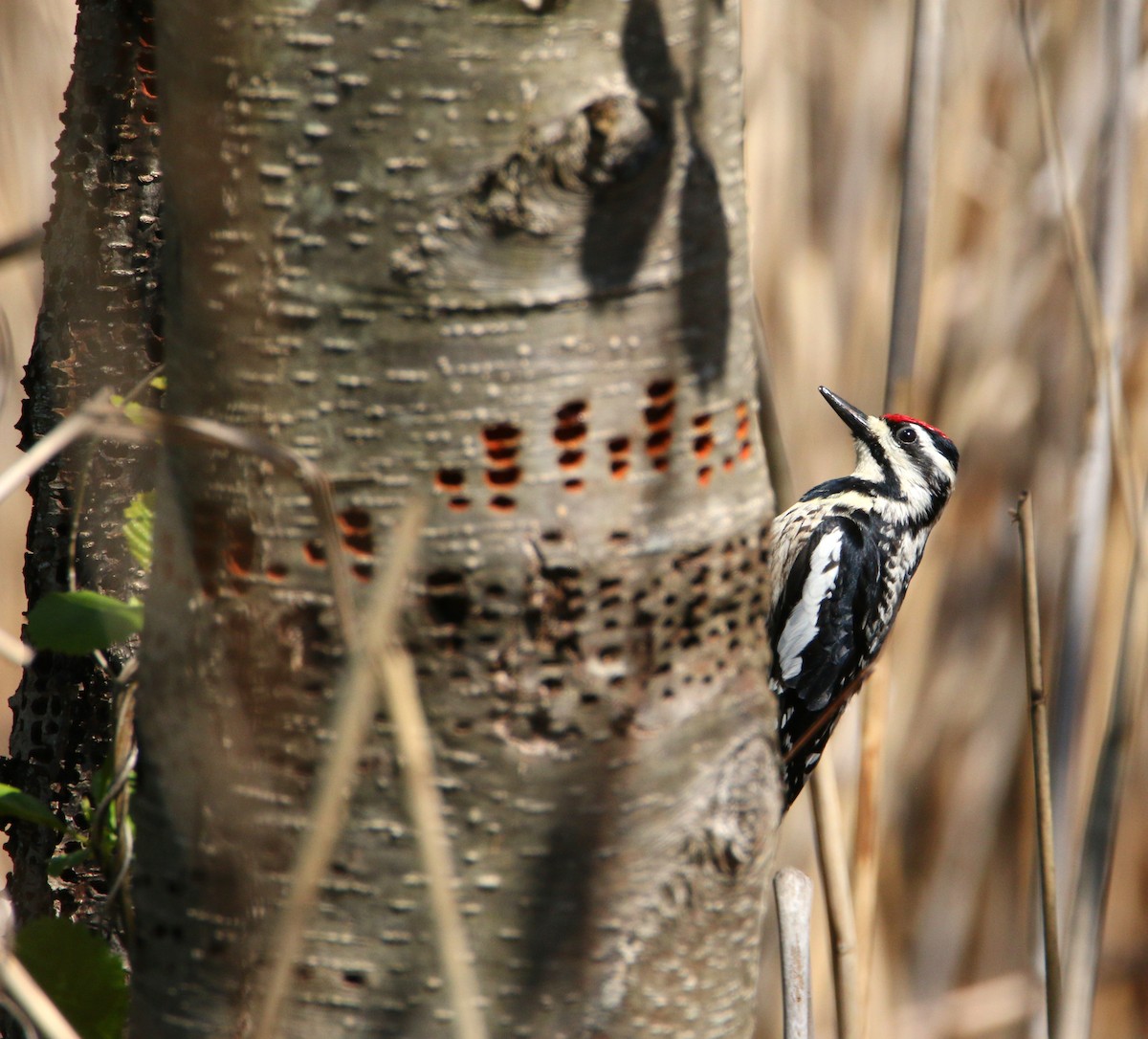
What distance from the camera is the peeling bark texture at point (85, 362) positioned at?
1059 mm

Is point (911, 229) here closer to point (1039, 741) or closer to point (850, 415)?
point (1039, 741)

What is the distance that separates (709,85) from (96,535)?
2.30 feet

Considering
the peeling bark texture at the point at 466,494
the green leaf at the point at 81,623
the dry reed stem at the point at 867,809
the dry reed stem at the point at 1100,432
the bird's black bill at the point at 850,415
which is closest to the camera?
the peeling bark texture at the point at 466,494

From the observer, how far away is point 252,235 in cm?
60

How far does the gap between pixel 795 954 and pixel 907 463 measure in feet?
3.83

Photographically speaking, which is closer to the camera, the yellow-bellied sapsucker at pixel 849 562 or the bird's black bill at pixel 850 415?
the bird's black bill at pixel 850 415

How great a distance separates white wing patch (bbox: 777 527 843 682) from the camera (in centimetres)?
200

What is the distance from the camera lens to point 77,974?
81cm

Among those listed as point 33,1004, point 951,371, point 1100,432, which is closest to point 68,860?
point 33,1004

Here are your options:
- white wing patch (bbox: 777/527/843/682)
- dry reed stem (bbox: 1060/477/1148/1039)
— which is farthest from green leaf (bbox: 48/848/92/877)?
white wing patch (bbox: 777/527/843/682)

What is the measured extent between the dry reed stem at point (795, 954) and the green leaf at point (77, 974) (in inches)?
20.4

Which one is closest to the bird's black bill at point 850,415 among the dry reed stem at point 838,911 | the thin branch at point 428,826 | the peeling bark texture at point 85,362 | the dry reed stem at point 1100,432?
the dry reed stem at point 1100,432

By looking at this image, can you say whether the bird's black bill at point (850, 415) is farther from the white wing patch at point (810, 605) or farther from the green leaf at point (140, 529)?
the green leaf at point (140, 529)

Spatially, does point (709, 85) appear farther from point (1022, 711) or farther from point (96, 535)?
point (1022, 711)
